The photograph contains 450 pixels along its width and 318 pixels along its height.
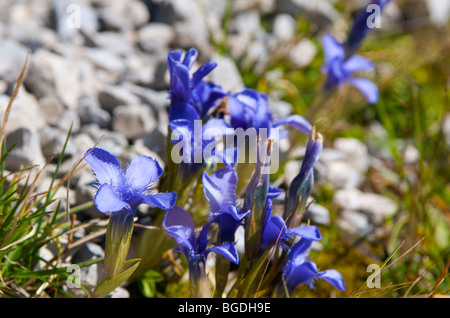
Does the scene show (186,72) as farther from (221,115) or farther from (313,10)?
(313,10)

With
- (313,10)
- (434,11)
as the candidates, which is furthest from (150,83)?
(434,11)

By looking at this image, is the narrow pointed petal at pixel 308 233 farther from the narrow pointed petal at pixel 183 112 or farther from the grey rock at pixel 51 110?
the grey rock at pixel 51 110

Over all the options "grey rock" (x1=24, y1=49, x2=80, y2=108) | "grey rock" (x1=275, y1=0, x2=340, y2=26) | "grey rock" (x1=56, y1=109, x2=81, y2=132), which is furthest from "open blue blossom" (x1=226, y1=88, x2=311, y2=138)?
"grey rock" (x1=275, y1=0, x2=340, y2=26)

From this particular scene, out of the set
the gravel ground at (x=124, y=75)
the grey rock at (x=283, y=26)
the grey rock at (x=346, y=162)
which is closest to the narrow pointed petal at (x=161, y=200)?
the gravel ground at (x=124, y=75)

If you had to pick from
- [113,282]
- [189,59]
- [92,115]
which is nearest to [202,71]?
[189,59]

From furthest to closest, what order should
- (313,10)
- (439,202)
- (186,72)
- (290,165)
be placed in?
(313,10) → (439,202) → (290,165) → (186,72)

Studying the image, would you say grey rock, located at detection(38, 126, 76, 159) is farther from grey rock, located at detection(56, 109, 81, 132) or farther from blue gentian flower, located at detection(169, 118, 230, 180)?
blue gentian flower, located at detection(169, 118, 230, 180)

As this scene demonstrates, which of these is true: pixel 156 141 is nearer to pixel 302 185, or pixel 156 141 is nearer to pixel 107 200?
pixel 302 185
